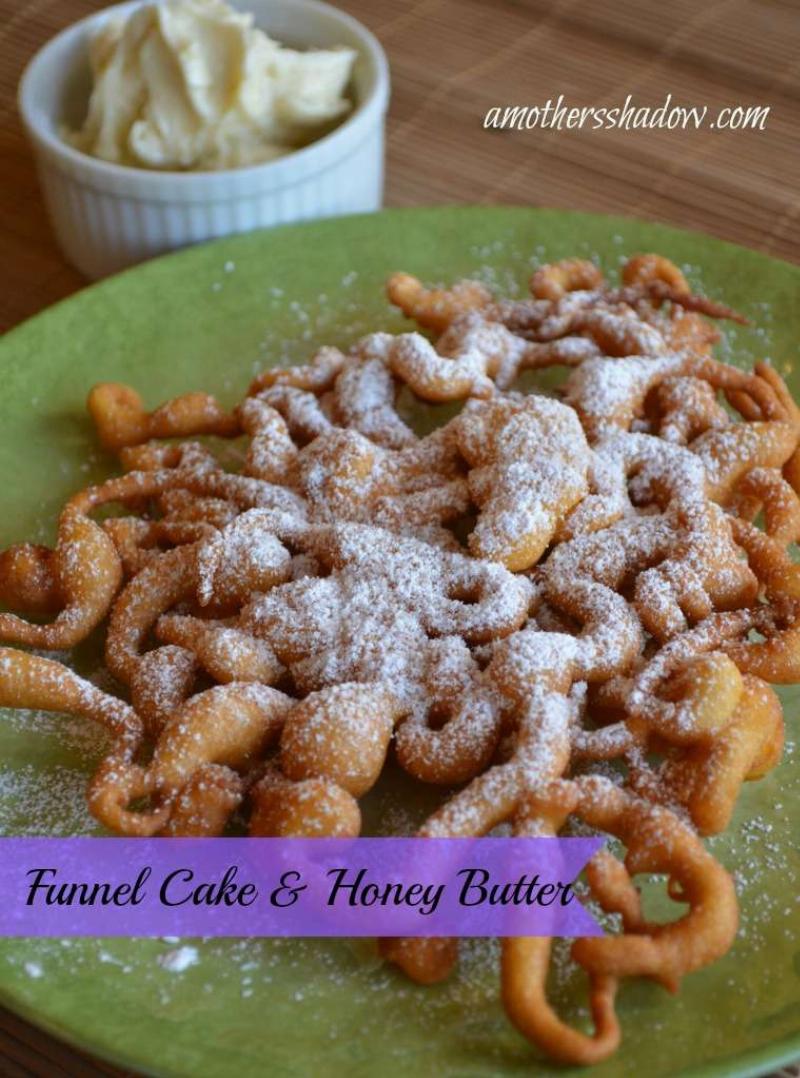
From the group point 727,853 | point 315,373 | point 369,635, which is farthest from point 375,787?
point 315,373

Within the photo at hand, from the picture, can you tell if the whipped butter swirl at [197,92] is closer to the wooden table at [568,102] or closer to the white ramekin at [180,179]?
the white ramekin at [180,179]

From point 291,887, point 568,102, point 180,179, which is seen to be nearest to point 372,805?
point 291,887

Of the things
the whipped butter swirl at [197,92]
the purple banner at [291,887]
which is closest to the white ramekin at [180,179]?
the whipped butter swirl at [197,92]

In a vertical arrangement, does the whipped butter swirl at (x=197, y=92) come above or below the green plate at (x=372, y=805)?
above

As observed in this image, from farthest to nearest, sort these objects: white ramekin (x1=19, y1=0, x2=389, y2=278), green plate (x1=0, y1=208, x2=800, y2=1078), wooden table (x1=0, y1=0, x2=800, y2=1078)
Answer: wooden table (x1=0, y1=0, x2=800, y2=1078)
white ramekin (x1=19, y1=0, x2=389, y2=278)
green plate (x1=0, y1=208, x2=800, y2=1078)

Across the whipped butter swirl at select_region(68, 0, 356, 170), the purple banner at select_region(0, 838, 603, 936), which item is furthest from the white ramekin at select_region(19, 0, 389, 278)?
the purple banner at select_region(0, 838, 603, 936)

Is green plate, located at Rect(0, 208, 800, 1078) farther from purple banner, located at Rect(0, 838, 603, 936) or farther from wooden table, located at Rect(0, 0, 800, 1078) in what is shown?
wooden table, located at Rect(0, 0, 800, 1078)

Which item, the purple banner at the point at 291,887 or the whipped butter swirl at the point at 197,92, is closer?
the purple banner at the point at 291,887

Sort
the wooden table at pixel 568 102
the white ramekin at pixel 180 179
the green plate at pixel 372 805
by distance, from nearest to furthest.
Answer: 1. the green plate at pixel 372 805
2. the white ramekin at pixel 180 179
3. the wooden table at pixel 568 102
